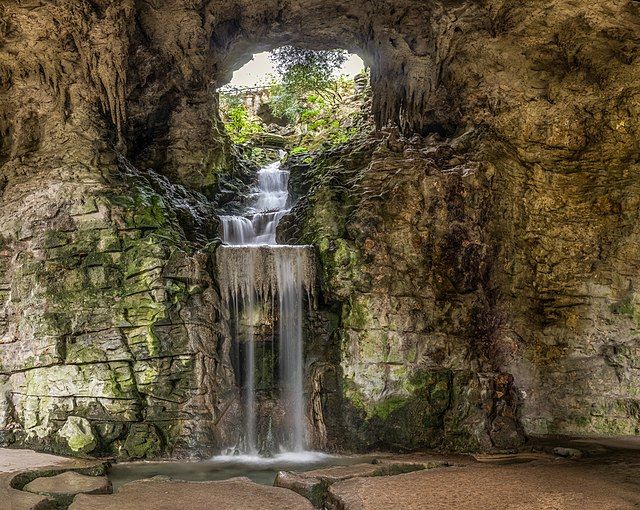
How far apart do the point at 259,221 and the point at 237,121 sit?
651 centimetres

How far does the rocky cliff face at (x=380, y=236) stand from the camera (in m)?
8.78

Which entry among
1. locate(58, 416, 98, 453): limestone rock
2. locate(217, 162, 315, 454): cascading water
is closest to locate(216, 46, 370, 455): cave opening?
locate(217, 162, 315, 454): cascading water

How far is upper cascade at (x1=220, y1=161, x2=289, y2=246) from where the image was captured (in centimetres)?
1146

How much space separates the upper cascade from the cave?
0.34 meters

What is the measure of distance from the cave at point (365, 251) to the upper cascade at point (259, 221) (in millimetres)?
345

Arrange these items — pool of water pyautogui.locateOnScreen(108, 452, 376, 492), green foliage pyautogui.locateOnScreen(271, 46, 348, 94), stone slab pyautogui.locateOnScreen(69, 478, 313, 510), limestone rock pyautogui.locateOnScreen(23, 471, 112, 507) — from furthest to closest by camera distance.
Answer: green foliage pyautogui.locateOnScreen(271, 46, 348, 94), pool of water pyautogui.locateOnScreen(108, 452, 376, 492), limestone rock pyautogui.locateOnScreen(23, 471, 112, 507), stone slab pyautogui.locateOnScreen(69, 478, 313, 510)

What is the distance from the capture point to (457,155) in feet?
36.1

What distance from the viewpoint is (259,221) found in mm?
11820

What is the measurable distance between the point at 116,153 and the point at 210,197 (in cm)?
254

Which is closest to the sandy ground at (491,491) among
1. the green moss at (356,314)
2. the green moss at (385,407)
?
the green moss at (385,407)

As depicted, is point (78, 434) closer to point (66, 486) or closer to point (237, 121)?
point (66, 486)

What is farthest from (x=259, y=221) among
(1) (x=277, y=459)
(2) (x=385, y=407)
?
(1) (x=277, y=459)

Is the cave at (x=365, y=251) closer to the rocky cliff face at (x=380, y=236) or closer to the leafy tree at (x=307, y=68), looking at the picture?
the rocky cliff face at (x=380, y=236)

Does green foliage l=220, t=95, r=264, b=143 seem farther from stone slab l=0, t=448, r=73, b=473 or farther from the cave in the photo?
stone slab l=0, t=448, r=73, b=473
